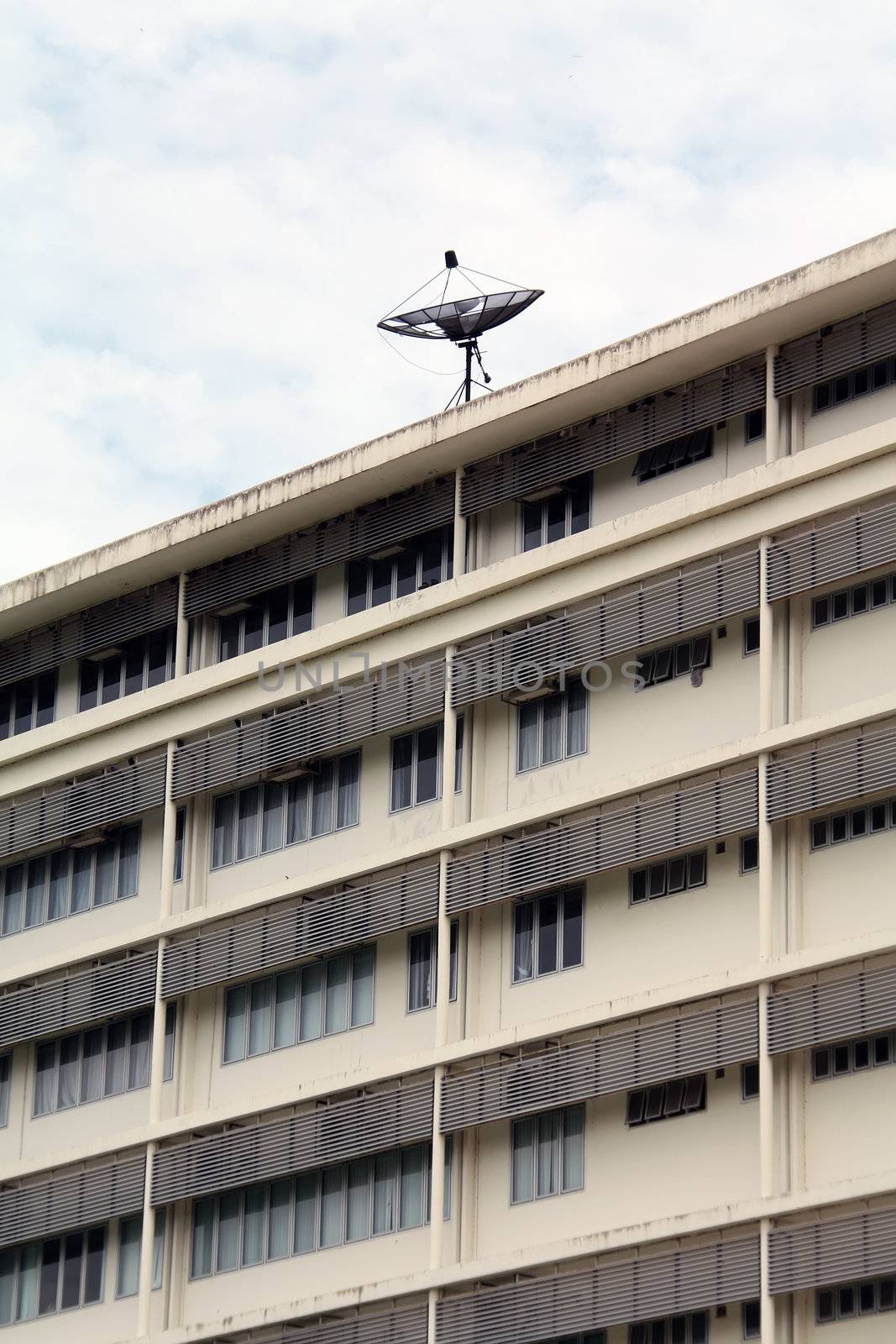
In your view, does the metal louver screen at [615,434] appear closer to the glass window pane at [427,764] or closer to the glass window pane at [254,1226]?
the glass window pane at [427,764]

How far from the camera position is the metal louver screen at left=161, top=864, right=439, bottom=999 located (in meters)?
39.3

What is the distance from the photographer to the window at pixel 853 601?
3634cm

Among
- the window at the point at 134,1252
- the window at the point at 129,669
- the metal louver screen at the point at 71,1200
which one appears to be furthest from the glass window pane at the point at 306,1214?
the window at the point at 129,669

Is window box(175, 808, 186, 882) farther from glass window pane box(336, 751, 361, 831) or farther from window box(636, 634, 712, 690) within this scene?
window box(636, 634, 712, 690)

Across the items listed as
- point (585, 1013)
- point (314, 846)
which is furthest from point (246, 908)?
point (585, 1013)

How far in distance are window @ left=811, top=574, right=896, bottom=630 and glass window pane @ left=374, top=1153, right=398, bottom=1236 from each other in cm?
931

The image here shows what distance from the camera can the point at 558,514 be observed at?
4038 centimetres

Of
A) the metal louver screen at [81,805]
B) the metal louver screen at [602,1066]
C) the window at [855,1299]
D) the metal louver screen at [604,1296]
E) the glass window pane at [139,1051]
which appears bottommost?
the window at [855,1299]

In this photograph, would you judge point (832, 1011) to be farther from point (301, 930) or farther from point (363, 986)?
point (301, 930)

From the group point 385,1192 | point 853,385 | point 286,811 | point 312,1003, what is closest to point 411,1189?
point 385,1192

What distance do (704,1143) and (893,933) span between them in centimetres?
385

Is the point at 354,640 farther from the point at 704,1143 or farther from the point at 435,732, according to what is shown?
the point at 704,1143

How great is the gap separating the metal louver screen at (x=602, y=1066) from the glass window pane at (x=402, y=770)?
4313mm

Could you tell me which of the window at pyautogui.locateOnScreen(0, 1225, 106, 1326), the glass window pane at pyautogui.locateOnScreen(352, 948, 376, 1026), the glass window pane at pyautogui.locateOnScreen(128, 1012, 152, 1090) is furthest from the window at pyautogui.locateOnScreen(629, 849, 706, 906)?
the window at pyautogui.locateOnScreen(0, 1225, 106, 1326)
